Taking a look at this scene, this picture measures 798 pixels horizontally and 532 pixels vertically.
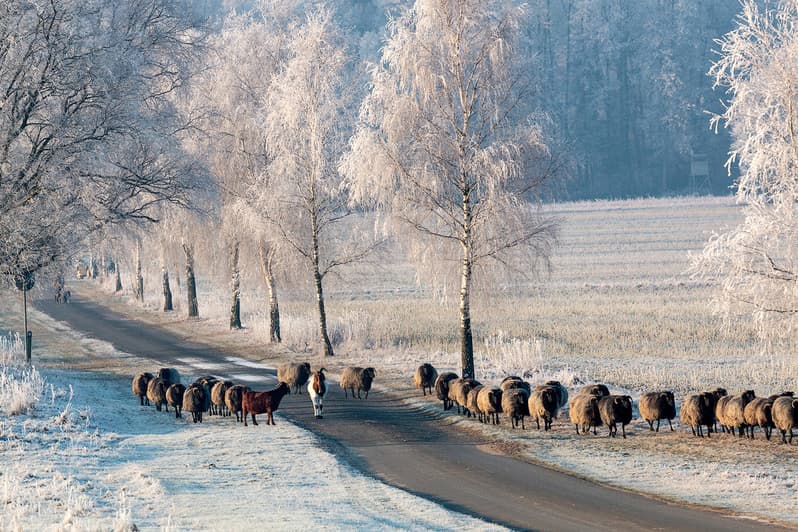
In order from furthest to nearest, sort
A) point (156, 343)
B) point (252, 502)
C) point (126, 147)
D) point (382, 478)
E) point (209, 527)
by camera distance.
Answer: point (156, 343), point (126, 147), point (382, 478), point (252, 502), point (209, 527)

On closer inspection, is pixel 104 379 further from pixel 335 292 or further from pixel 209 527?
pixel 335 292

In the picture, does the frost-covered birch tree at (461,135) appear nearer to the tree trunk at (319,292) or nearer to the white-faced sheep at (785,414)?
the tree trunk at (319,292)

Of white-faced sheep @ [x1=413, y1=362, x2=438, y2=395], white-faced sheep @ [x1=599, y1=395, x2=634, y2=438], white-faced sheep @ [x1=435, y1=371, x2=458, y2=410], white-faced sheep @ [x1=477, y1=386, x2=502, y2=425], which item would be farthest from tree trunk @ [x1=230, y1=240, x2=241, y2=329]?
white-faced sheep @ [x1=599, y1=395, x2=634, y2=438]

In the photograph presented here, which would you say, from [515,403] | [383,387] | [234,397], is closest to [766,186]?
[515,403]

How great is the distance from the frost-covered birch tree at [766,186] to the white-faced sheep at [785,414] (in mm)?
3356

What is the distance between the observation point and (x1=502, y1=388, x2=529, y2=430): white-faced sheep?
20797mm

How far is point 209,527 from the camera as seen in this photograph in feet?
42.0

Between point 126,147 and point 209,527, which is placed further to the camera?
point 126,147

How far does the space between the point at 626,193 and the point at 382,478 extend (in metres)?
109

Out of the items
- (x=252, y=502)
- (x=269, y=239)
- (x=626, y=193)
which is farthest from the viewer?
(x=626, y=193)

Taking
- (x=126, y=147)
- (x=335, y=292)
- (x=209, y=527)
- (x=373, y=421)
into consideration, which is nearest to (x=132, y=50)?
(x=126, y=147)

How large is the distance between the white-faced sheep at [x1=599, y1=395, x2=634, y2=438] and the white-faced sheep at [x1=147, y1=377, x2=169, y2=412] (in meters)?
11.2

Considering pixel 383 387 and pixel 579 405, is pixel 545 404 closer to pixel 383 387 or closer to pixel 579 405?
pixel 579 405

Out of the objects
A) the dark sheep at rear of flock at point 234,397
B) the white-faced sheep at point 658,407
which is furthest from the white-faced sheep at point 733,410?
Result: the dark sheep at rear of flock at point 234,397
